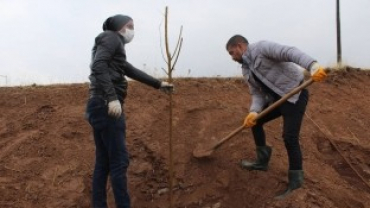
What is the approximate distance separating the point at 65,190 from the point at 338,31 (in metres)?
8.50

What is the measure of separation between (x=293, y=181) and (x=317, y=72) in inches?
47.5

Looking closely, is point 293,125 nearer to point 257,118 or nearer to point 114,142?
point 257,118

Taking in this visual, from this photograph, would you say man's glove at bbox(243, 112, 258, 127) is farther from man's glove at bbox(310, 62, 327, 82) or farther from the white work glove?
the white work glove

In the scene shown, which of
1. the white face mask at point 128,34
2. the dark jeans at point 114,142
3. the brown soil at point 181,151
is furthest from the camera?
the brown soil at point 181,151

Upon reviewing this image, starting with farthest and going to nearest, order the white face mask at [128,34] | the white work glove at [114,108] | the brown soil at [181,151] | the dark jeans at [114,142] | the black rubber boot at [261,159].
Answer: the black rubber boot at [261,159] → the brown soil at [181,151] → the white face mask at [128,34] → the dark jeans at [114,142] → the white work glove at [114,108]

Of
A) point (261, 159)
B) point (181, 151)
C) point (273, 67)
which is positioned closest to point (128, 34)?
point (273, 67)

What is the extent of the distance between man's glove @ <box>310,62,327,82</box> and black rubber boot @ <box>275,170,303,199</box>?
3.42ft

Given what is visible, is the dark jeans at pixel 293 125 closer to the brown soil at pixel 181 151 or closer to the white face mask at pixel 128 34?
the brown soil at pixel 181 151

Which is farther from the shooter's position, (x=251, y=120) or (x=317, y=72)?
(x=251, y=120)

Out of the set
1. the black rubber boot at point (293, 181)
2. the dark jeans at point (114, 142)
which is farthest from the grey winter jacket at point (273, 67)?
the dark jeans at point (114, 142)

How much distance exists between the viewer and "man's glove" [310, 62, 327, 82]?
4.32 metres

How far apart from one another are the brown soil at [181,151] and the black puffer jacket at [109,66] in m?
1.43

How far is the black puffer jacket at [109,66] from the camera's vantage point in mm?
4145

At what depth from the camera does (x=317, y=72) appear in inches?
171
